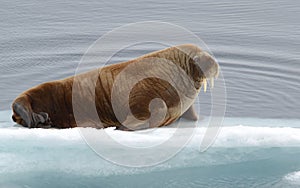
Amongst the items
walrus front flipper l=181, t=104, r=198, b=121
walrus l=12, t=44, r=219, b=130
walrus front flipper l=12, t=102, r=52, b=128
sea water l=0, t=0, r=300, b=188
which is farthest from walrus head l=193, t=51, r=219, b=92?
walrus front flipper l=12, t=102, r=52, b=128

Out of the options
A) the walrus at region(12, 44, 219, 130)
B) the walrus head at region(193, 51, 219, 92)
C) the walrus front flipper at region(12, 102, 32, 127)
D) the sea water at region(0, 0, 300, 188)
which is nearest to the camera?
the sea water at region(0, 0, 300, 188)

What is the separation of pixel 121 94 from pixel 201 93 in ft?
5.16

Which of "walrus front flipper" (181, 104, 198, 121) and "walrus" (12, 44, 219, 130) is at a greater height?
"walrus" (12, 44, 219, 130)

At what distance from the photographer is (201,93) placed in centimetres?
826

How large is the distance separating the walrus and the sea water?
0.82 ft

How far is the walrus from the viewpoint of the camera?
6688 mm

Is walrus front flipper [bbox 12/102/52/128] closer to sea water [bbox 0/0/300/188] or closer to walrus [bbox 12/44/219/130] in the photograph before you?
walrus [bbox 12/44/219/130]

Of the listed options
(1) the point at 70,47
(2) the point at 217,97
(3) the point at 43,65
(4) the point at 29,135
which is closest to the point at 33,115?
(4) the point at 29,135

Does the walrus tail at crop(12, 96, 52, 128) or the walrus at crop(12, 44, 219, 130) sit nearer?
the walrus tail at crop(12, 96, 52, 128)

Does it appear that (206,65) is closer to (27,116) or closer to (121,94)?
(121,94)

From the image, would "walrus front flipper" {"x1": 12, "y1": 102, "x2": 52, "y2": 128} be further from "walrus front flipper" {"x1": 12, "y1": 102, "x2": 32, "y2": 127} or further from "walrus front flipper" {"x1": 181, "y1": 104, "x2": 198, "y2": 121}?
"walrus front flipper" {"x1": 181, "y1": 104, "x2": 198, "y2": 121}

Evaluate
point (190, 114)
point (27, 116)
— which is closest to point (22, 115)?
point (27, 116)

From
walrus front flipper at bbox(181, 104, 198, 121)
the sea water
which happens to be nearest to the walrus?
walrus front flipper at bbox(181, 104, 198, 121)

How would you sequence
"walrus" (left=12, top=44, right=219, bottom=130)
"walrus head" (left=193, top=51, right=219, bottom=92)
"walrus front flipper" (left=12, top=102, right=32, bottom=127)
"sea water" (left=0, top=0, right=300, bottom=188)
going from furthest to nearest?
"walrus head" (left=193, top=51, right=219, bottom=92), "walrus" (left=12, top=44, right=219, bottom=130), "walrus front flipper" (left=12, top=102, right=32, bottom=127), "sea water" (left=0, top=0, right=300, bottom=188)
